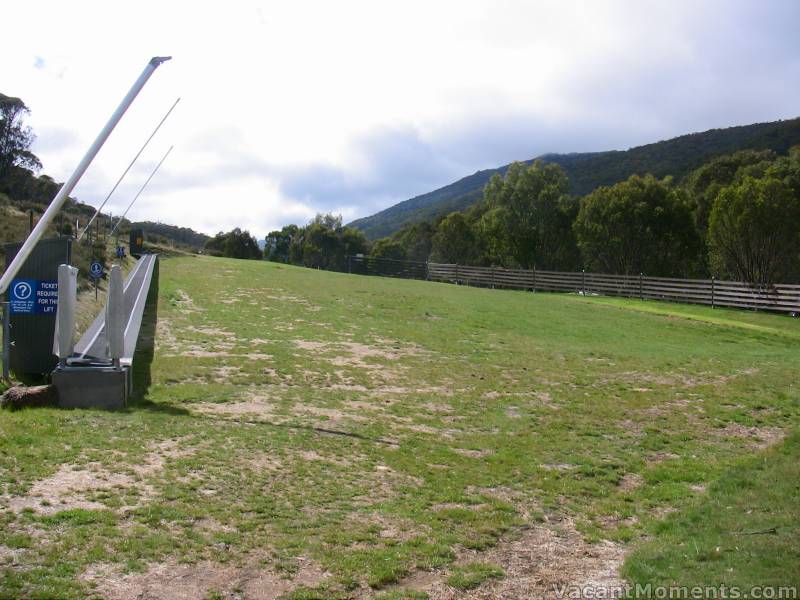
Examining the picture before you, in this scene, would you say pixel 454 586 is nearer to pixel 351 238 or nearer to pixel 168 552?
pixel 168 552

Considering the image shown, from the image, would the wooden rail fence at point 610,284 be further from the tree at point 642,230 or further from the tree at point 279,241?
the tree at point 279,241

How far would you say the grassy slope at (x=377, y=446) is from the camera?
5578 millimetres

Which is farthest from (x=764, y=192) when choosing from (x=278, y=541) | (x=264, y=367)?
(x=278, y=541)

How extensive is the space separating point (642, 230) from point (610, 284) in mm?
13029

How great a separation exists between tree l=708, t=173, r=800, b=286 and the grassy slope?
21.2 meters

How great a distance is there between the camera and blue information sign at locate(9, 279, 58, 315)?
11148 millimetres

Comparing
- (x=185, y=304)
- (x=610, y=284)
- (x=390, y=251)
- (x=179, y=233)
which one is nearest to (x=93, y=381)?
(x=185, y=304)

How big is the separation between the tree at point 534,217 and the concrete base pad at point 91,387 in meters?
57.7

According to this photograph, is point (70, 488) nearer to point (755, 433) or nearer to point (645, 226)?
point (755, 433)

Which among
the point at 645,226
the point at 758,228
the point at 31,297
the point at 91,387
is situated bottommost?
the point at 91,387

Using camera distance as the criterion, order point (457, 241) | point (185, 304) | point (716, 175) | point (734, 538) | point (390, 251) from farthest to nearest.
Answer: point (390, 251) → point (457, 241) → point (716, 175) → point (185, 304) → point (734, 538)

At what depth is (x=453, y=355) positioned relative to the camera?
691 inches

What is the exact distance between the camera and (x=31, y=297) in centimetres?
1125

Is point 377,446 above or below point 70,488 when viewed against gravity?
below
